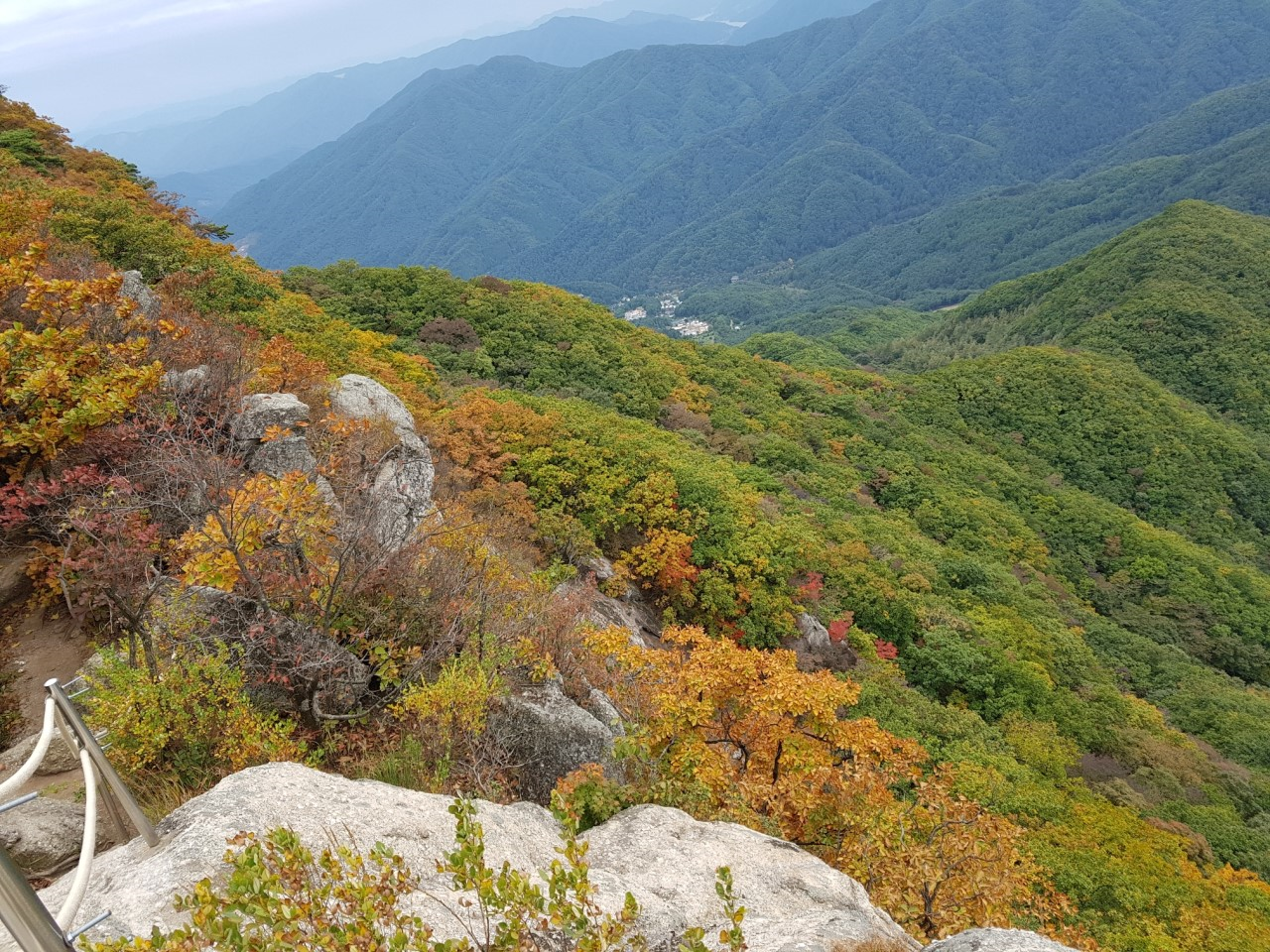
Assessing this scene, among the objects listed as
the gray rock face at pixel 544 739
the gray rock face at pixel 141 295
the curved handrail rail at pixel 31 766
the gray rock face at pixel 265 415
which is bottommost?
the gray rock face at pixel 544 739

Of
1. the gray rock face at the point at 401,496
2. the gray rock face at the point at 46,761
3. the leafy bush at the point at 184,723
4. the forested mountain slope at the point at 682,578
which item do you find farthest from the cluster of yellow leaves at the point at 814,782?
the gray rock face at the point at 46,761

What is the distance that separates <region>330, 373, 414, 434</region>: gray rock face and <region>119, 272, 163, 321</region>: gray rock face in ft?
14.1

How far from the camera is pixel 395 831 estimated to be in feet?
18.5

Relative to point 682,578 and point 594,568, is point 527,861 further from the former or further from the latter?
point 682,578

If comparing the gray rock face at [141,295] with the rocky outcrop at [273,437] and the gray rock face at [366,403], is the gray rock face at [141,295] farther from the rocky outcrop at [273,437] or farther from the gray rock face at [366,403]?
the rocky outcrop at [273,437]

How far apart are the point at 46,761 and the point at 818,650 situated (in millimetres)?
18883

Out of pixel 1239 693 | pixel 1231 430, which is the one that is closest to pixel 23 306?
pixel 1239 693

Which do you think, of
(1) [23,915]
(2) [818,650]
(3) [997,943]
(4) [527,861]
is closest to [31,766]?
(1) [23,915]

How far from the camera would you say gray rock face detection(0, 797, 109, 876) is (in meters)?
5.34

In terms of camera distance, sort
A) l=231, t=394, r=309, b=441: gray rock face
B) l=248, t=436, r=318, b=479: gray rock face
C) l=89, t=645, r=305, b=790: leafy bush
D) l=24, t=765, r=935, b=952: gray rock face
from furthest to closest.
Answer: l=231, t=394, r=309, b=441: gray rock face → l=248, t=436, r=318, b=479: gray rock face → l=89, t=645, r=305, b=790: leafy bush → l=24, t=765, r=935, b=952: gray rock face

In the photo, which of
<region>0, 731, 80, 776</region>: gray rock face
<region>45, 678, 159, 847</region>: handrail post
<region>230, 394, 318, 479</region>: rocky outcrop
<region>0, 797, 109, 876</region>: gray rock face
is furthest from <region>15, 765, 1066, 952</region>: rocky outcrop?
<region>230, 394, 318, 479</region>: rocky outcrop

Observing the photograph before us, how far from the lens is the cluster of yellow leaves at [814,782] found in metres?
8.04

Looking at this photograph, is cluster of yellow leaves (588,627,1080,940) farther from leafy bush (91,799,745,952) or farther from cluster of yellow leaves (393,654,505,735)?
leafy bush (91,799,745,952)

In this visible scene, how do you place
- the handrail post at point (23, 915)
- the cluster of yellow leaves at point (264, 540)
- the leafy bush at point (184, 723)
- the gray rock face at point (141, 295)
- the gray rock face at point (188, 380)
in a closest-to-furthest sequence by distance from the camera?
the handrail post at point (23, 915) → the leafy bush at point (184, 723) → the cluster of yellow leaves at point (264, 540) → the gray rock face at point (188, 380) → the gray rock face at point (141, 295)
